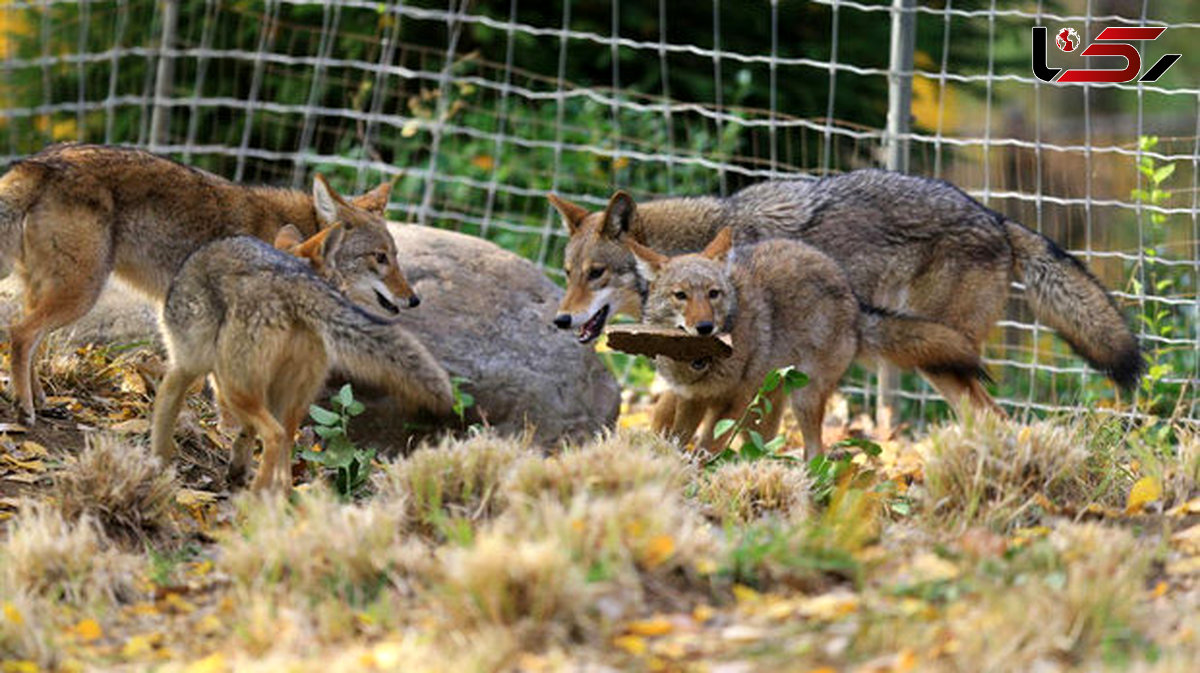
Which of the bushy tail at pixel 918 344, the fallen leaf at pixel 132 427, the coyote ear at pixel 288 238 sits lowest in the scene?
the fallen leaf at pixel 132 427

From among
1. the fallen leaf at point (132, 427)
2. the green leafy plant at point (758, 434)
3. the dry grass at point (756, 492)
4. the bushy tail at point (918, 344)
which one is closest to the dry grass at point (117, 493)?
the fallen leaf at point (132, 427)

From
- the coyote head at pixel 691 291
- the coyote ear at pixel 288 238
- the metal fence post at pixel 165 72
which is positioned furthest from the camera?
the metal fence post at pixel 165 72

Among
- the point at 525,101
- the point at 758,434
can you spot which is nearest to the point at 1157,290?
the point at 758,434

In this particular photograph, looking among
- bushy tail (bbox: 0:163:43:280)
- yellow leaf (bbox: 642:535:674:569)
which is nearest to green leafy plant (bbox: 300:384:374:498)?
bushy tail (bbox: 0:163:43:280)

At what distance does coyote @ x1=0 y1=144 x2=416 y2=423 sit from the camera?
756 centimetres

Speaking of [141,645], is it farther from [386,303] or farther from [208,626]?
[386,303]

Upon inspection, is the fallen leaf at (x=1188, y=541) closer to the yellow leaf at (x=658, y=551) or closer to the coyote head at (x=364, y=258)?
the yellow leaf at (x=658, y=551)

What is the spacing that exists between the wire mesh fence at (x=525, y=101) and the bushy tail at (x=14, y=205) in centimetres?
365

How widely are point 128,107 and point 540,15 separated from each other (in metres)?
3.50

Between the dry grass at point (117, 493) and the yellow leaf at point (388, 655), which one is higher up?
the yellow leaf at point (388, 655)

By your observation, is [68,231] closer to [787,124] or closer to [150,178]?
[150,178]

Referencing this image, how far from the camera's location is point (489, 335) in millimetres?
8430

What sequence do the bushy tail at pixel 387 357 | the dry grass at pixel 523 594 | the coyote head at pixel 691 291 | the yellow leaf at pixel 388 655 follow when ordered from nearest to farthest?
the yellow leaf at pixel 388 655 → the dry grass at pixel 523 594 → the bushy tail at pixel 387 357 → the coyote head at pixel 691 291

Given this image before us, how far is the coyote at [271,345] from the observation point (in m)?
6.14
